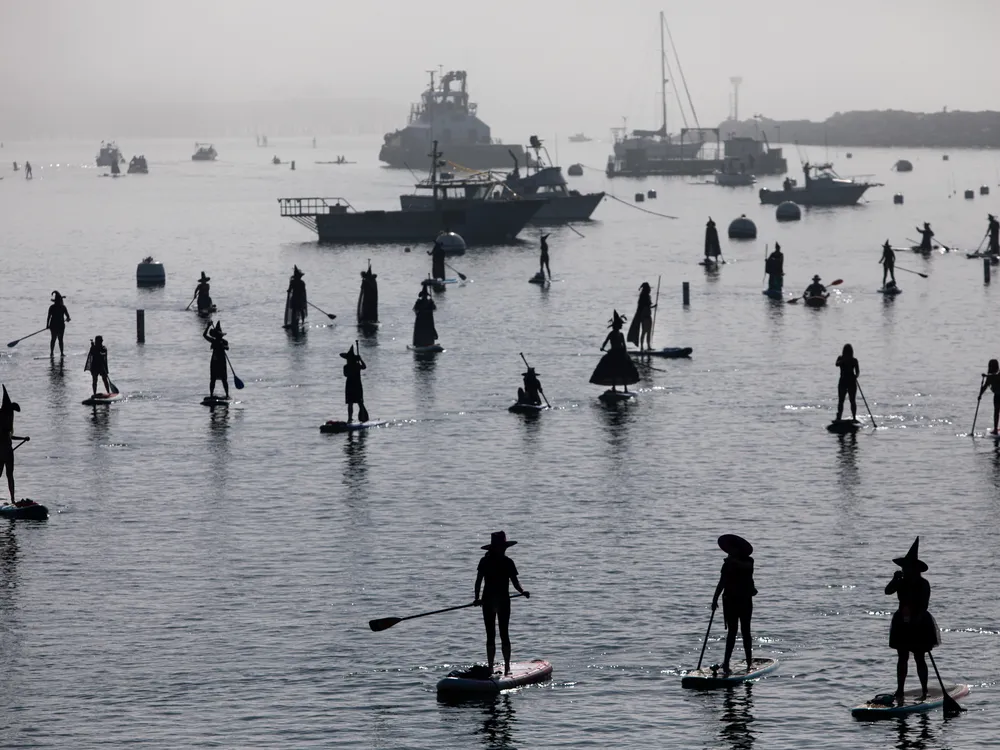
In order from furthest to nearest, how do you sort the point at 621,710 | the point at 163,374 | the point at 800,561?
the point at 163,374 → the point at 800,561 → the point at 621,710

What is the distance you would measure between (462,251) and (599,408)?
49.1 m

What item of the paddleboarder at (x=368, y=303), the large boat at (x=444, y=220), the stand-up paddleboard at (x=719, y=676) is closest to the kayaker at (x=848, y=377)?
the stand-up paddleboard at (x=719, y=676)

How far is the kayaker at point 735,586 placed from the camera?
57.7 feet

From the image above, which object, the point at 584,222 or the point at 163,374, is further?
the point at 584,222

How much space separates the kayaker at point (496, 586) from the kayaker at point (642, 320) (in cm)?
2458

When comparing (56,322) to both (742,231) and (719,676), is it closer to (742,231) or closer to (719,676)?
(719,676)

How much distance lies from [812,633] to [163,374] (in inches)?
1029

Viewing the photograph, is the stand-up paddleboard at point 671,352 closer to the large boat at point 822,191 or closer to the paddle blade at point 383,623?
the paddle blade at point 383,623

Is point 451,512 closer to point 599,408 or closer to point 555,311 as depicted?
point 599,408

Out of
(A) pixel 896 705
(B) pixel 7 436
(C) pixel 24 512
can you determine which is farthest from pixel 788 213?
(A) pixel 896 705

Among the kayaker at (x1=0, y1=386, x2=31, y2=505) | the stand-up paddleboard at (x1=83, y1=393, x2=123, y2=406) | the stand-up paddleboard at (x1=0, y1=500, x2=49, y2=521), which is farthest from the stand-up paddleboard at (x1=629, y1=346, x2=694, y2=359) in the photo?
the kayaker at (x1=0, y1=386, x2=31, y2=505)

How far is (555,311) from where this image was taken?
58656 millimetres

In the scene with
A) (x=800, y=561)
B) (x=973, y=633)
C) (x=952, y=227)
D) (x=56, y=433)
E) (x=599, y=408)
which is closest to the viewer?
(x=973, y=633)

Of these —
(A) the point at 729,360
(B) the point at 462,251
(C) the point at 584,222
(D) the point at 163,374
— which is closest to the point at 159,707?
(D) the point at 163,374
